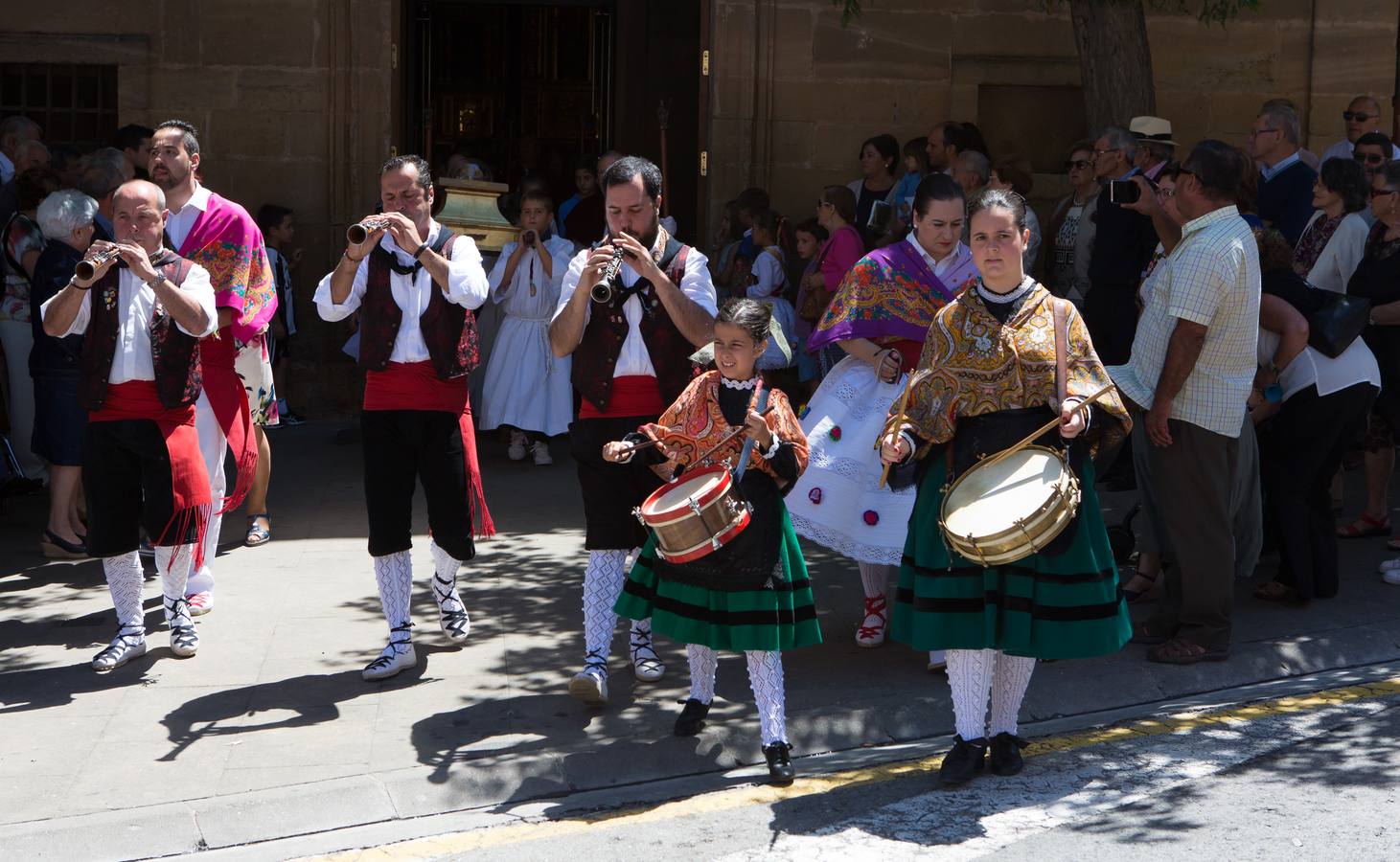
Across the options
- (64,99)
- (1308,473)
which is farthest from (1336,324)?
(64,99)

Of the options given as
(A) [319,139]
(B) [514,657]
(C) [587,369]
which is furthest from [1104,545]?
(A) [319,139]

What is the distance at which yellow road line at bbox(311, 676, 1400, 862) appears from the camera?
5148 mm

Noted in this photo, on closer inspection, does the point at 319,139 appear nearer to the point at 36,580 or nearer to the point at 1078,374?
the point at 36,580

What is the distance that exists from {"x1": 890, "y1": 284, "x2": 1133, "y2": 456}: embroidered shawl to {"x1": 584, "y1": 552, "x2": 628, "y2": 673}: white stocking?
141 centimetres

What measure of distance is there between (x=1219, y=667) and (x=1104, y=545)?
163cm

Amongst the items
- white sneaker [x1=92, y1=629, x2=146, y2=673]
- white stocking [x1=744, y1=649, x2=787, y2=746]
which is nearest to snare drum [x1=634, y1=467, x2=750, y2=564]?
white stocking [x1=744, y1=649, x2=787, y2=746]

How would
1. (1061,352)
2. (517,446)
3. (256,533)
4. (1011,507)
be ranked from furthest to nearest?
(517,446)
(256,533)
(1061,352)
(1011,507)

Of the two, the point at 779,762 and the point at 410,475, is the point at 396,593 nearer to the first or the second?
the point at 410,475

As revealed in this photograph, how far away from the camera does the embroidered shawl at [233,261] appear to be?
24.1 ft

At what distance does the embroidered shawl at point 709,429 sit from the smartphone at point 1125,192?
2560 mm

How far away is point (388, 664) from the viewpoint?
659 centimetres

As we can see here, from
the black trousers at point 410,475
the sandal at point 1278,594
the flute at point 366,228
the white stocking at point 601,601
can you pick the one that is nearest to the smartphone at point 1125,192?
the sandal at point 1278,594

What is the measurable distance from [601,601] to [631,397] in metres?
0.77

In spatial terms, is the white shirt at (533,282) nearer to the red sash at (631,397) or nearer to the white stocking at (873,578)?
the white stocking at (873,578)
